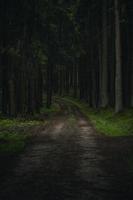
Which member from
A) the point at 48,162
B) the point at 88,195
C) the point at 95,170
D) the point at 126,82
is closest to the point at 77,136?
the point at 48,162

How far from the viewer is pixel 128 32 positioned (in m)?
Answer: 41.4

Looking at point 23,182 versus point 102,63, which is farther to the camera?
point 102,63

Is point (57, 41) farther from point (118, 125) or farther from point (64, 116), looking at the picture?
point (118, 125)

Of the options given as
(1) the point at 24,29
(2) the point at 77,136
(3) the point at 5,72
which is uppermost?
(1) the point at 24,29

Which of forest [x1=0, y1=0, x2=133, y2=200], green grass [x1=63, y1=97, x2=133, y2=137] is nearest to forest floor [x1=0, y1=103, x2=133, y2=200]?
forest [x1=0, y1=0, x2=133, y2=200]

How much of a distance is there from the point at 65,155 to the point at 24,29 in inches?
894

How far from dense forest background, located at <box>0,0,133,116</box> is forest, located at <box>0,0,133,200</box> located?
7 centimetres

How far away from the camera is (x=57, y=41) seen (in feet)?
166

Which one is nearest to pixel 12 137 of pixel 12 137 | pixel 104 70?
pixel 12 137

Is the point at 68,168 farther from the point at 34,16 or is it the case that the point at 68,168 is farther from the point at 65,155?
the point at 34,16

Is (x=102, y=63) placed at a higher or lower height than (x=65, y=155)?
higher

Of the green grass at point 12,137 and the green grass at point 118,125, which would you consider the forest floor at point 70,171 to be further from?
the green grass at point 118,125

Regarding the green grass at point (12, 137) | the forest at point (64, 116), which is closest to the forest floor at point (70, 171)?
the forest at point (64, 116)

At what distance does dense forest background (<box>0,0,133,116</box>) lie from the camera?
117ft
